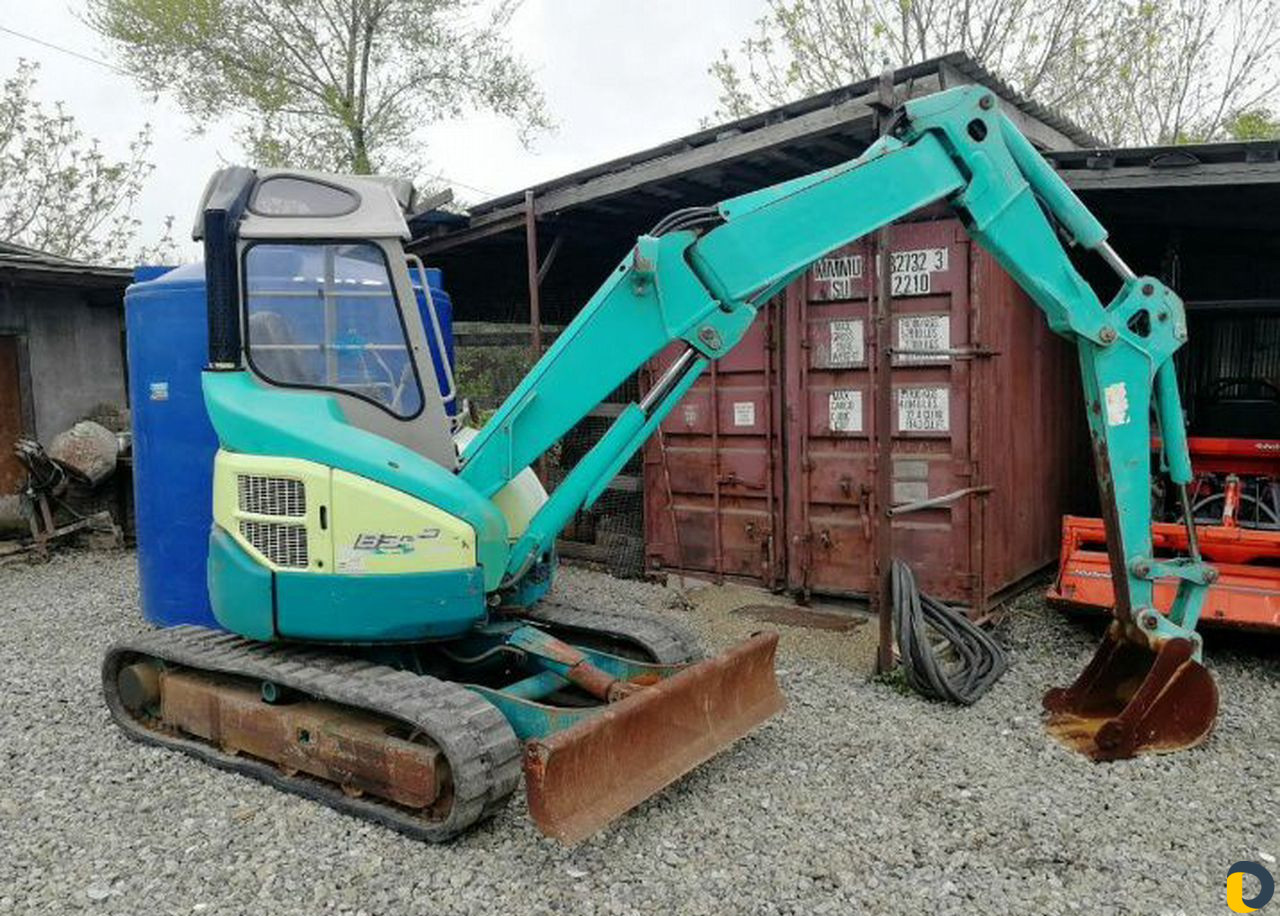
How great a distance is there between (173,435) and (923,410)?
195 inches

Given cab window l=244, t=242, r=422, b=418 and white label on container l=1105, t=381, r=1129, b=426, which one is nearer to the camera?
white label on container l=1105, t=381, r=1129, b=426

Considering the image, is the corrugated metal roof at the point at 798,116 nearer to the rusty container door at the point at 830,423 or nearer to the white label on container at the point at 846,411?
the rusty container door at the point at 830,423

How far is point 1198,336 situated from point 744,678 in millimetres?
7337

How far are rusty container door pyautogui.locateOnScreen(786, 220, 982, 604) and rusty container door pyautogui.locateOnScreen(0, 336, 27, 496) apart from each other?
843cm

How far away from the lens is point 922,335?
6.27m

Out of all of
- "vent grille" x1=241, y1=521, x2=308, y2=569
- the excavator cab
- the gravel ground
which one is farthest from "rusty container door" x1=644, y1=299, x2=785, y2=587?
"vent grille" x1=241, y1=521, x2=308, y2=569

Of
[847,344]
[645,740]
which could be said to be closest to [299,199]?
[645,740]

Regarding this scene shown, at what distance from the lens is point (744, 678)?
424 cm

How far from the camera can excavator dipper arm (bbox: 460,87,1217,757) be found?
3912mm

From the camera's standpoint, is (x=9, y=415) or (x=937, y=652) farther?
(x=9, y=415)

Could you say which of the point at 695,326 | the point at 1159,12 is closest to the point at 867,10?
the point at 1159,12

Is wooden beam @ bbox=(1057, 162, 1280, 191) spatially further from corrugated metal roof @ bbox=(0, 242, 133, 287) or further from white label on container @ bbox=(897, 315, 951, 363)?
corrugated metal roof @ bbox=(0, 242, 133, 287)

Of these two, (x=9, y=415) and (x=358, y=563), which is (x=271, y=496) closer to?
(x=358, y=563)

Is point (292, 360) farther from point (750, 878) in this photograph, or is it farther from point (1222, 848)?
point (1222, 848)
